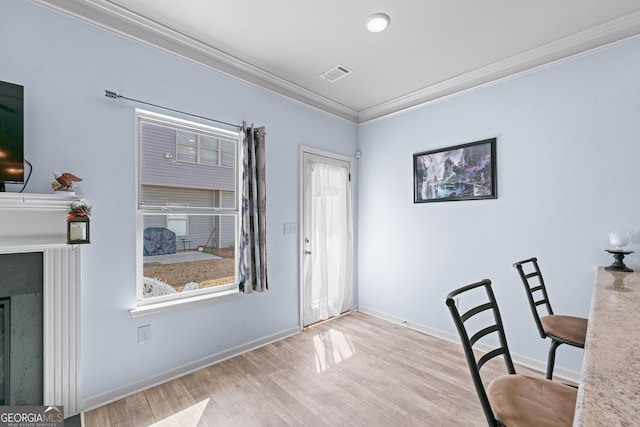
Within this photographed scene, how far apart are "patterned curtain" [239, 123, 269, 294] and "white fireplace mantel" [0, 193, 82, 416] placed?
1227 millimetres

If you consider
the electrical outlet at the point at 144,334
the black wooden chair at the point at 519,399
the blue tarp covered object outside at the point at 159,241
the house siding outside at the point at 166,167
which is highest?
the house siding outside at the point at 166,167

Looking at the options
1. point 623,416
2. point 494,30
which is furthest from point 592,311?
point 494,30

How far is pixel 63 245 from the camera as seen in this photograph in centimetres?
179

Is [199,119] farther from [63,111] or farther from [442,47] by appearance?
[442,47]

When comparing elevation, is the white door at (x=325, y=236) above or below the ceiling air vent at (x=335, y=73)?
below

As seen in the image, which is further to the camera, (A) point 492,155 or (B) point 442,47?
(A) point 492,155

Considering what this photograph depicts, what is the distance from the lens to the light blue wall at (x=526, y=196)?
2.25 metres

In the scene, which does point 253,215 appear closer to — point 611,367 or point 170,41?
point 170,41

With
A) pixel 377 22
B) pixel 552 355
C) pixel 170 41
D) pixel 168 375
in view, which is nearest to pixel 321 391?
pixel 168 375

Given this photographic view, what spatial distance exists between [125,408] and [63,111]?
6.84 feet

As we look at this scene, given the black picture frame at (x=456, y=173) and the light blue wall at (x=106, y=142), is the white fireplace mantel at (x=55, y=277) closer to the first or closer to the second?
the light blue wall at (x=106, y=142)

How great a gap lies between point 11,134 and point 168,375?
1995 mm

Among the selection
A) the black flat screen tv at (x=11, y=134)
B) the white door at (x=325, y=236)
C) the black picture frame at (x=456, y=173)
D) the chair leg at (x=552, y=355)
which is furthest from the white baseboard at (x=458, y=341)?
the black flat screen tv at (x=11, y=134)

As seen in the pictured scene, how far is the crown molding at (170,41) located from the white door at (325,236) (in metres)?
0.75
